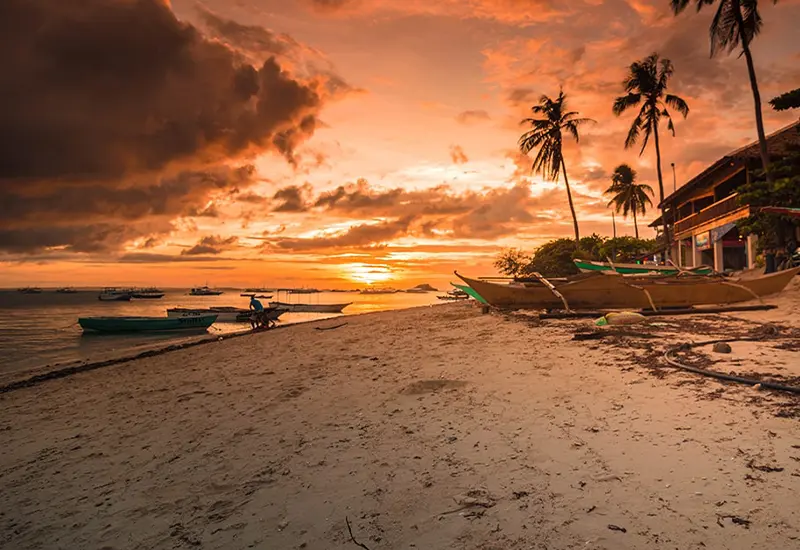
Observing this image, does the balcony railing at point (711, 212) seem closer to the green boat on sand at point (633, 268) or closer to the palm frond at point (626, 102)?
the green boat on sand at point (633, 268)

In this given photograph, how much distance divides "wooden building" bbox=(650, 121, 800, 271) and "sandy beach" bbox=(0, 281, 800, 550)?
20.9 metres

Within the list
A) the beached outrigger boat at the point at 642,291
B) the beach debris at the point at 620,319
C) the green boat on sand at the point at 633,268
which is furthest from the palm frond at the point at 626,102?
the beach debris at the point at 620,319

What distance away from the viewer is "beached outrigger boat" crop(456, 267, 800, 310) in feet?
45.3

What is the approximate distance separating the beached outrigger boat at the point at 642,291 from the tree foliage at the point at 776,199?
18.5ft

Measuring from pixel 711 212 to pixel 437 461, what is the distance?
107ft

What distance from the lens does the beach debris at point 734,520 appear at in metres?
2.59

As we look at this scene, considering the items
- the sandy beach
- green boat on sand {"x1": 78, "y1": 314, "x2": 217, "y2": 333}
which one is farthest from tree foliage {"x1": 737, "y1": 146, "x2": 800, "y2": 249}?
green boat on sand {"x1": 78, "y1": 314, "x2": 217, "y2": 333}

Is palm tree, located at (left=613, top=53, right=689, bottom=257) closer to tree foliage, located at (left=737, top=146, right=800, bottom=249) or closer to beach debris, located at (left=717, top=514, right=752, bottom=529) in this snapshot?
tree foliage, located at (left=737, top=146, right=800, bottom=249)

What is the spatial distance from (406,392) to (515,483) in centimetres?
288

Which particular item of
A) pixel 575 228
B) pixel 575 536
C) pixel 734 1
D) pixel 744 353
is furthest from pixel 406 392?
pixel 575 228

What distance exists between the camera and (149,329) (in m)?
28.6

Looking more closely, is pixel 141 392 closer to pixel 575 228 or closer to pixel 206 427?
pixel 206 427

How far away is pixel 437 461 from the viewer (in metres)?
3.82

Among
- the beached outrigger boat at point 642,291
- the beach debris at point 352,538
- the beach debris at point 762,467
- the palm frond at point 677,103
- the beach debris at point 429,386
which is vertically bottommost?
the beach debris at point 352,538
